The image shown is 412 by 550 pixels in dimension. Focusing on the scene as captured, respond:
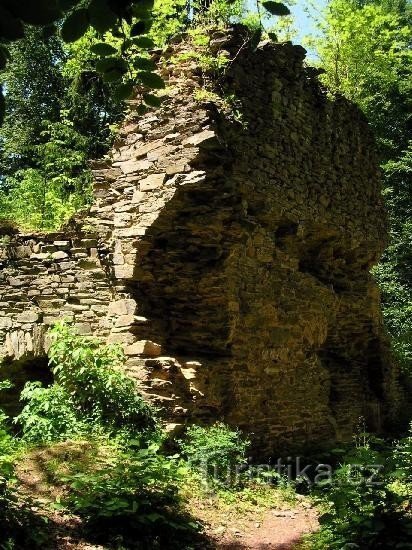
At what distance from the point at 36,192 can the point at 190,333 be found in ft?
24.4

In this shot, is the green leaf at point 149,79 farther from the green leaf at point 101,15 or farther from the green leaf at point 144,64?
the green leaf at point 101,15

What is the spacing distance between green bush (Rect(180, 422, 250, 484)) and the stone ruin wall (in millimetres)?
286

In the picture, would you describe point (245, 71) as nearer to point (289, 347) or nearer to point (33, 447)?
point (289, 347)

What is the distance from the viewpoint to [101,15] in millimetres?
1856

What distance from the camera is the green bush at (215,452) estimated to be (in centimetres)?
644

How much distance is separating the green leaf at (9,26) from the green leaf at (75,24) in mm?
233

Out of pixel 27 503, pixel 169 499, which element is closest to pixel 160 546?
pixel 169 499

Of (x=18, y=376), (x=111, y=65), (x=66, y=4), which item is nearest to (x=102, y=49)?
(x=111, y=65)

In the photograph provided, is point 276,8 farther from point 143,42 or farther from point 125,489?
point 125,489

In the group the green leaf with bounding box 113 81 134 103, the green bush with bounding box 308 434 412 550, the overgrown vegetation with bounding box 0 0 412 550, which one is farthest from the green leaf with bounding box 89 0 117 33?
the green bush with bounding box 308 434 412 550

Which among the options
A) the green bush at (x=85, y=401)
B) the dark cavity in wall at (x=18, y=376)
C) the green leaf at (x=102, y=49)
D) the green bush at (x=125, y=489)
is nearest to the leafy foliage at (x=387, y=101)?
the green bush at (x=85, y=401)

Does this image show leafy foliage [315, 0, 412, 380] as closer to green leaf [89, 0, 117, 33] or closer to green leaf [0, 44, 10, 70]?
green leaf [89, 0, 117, 33]

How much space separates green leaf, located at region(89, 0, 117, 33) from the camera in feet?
6.04

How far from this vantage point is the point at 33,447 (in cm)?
598
